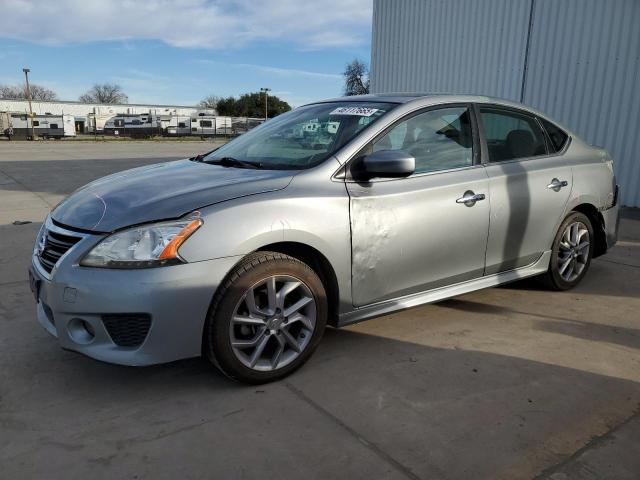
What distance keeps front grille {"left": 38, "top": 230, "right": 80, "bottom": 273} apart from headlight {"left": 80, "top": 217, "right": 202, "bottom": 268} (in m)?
0.22

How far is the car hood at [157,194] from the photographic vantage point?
263 cm

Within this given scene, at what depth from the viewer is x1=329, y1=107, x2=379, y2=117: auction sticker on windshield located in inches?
134

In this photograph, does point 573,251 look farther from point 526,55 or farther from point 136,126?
point 136,126

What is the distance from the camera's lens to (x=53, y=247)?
2.81m

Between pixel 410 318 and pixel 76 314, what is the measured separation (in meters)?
2.28

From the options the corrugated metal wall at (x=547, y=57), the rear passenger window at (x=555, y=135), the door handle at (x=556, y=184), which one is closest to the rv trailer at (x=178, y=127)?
the corrugated metal wall at (x=547, y=57)

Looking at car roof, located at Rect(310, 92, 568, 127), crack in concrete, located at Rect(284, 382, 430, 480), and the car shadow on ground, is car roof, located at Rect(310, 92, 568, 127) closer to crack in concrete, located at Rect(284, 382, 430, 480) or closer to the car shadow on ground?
the car shadow on ground

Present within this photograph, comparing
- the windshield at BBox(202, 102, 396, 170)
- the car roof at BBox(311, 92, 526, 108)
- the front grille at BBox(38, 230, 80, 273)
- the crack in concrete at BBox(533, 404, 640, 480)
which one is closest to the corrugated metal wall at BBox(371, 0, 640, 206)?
the car roof at BBox(311, 92, 526, 108)

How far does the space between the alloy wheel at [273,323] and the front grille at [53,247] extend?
934mm

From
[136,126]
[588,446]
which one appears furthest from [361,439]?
[136,126]

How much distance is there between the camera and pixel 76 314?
2561 mm

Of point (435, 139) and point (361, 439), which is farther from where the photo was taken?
point (435, 139)

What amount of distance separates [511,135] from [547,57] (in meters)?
6.66

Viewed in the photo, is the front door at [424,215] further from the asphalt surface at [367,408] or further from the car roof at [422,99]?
the asphalt surface at [367,408]
